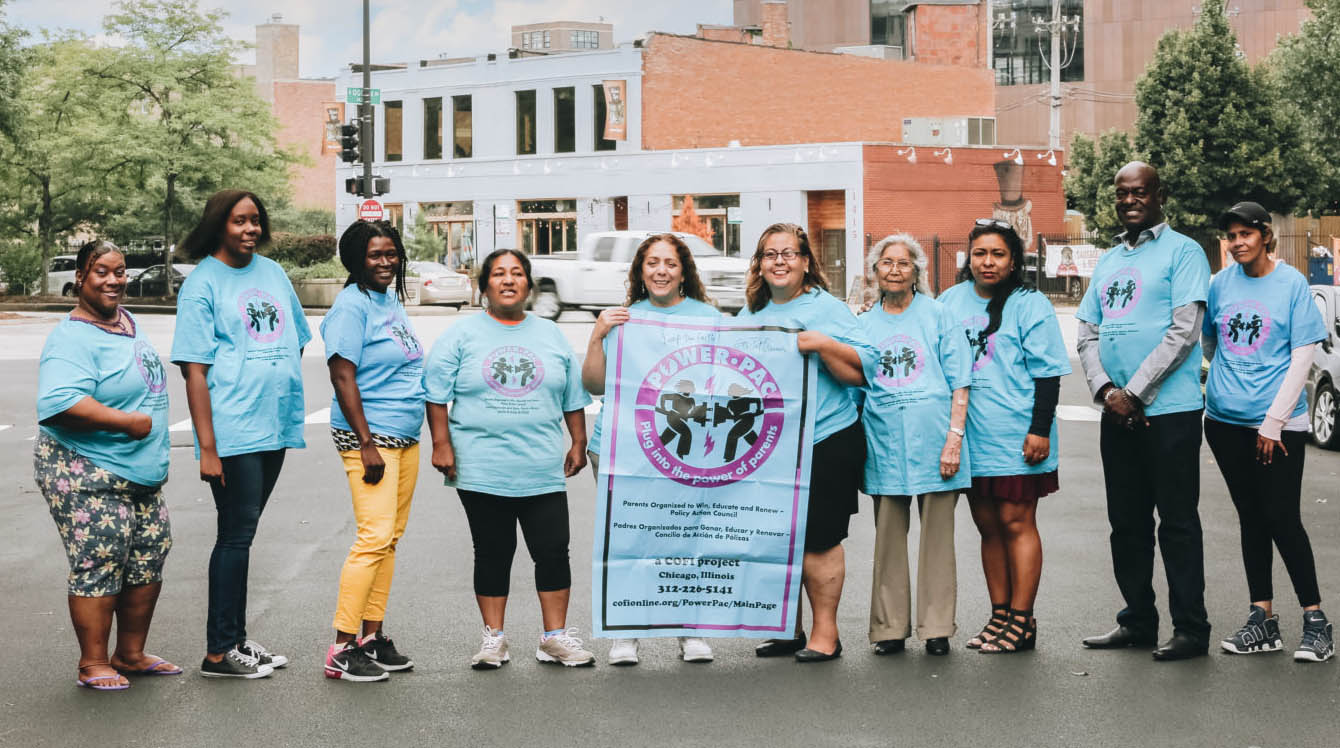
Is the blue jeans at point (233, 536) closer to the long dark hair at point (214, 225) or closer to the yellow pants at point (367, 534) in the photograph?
the yellow pants at point (367, 534)

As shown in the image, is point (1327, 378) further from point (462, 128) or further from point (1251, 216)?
point (462, 128)

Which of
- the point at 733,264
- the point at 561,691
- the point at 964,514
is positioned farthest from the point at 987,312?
the point at 733,264

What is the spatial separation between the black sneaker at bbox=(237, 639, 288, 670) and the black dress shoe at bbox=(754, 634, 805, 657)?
199 centimetres

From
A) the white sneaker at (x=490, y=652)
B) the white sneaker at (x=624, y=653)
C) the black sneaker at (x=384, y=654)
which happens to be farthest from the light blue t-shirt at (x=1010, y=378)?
the black sneaker at (x=384, y=654)

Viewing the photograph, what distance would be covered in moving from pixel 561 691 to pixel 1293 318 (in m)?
3.37

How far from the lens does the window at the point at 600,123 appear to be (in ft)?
180

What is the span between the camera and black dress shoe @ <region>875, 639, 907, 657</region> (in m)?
6.53

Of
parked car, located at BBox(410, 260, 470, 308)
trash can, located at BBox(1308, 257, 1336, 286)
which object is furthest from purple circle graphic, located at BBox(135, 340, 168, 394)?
parked car, located at BBox(410, 260, 470, 308)

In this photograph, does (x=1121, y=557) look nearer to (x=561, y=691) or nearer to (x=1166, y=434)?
(x=1166, y=434)

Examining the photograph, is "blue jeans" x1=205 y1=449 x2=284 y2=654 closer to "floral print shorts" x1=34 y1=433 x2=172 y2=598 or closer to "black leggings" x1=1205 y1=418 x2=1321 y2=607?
"floral print shorts" x1=34 y1=433 x2=172 y2=598

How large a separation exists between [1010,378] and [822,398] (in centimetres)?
82

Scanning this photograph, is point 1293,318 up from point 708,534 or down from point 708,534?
up

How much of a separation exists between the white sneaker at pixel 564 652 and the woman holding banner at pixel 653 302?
13 centimetres

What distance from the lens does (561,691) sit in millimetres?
6031
